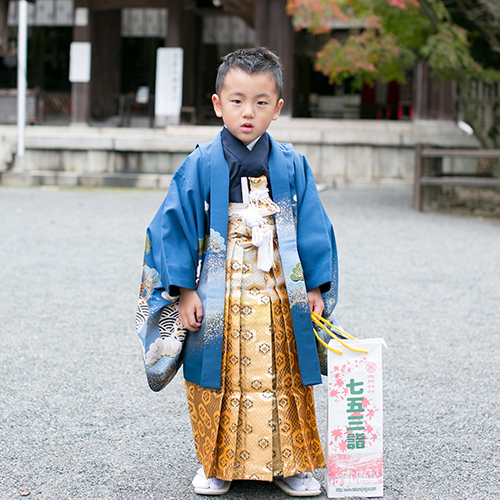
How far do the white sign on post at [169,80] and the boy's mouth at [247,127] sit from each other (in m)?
12.2

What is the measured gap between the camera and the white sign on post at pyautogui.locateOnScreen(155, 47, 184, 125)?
13.7m

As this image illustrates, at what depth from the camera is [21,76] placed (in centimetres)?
1205

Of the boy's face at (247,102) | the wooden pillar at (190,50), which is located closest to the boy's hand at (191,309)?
the boy's face at (247,102)

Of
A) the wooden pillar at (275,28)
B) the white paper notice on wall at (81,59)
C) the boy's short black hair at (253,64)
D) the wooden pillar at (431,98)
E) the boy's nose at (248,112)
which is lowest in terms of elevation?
the boy's nose at (248,112)

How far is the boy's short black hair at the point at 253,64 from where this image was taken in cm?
191

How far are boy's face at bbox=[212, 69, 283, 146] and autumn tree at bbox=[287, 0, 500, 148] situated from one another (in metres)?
7.35

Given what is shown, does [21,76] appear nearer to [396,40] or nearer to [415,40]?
[396,40]

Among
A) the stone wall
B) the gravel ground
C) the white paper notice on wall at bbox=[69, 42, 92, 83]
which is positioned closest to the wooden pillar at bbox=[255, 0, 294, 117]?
the stone wall

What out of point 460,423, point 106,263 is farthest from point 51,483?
point 106,263

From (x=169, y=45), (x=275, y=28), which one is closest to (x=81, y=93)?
(x=169, y=45)

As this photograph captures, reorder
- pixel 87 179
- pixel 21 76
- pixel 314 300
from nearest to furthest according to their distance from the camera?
pixel 314 300
pixel 21 76
pixel 87 179

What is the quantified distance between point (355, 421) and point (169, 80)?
12676 mm

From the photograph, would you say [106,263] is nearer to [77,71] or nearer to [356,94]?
[77,71]

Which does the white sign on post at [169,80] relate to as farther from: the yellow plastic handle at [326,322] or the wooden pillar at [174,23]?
the yellow plastic handle at [326,322]
